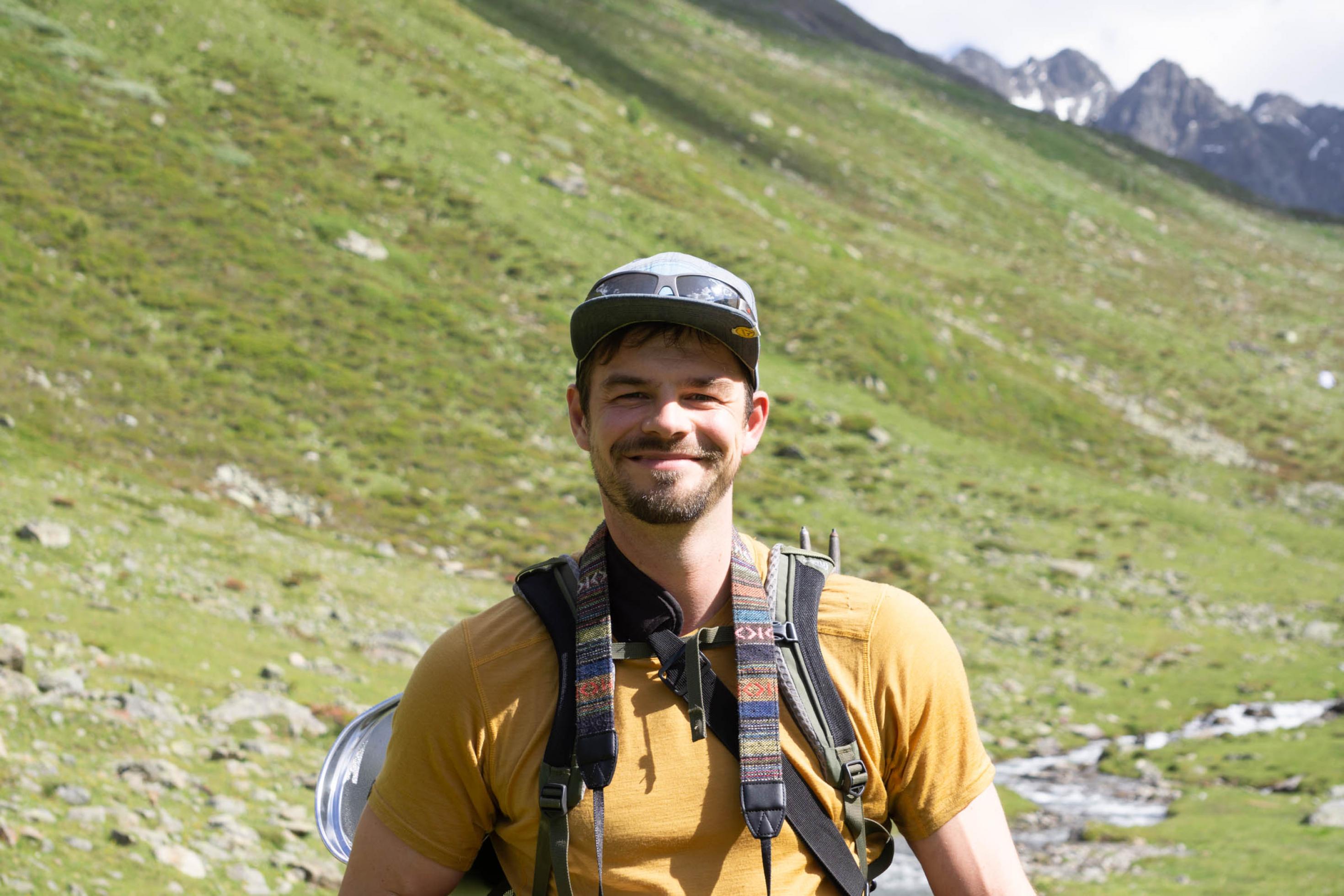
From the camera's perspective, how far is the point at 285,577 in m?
15.7

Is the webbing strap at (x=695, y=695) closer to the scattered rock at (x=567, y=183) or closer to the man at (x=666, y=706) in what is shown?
the man at (x=666, y=706)

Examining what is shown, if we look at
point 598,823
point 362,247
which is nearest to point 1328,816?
point 598,823

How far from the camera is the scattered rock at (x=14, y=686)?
938cm

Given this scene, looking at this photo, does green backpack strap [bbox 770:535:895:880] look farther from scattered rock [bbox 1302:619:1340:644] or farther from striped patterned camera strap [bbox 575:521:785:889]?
scattered rock [bbox 1302:619:1340:644]

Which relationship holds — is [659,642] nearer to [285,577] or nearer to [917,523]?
[285,577]

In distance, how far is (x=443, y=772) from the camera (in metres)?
3.21

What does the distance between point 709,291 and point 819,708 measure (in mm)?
1358

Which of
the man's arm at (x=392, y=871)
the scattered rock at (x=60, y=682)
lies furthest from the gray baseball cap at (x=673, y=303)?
the scattered rock at (x=60, y=682)

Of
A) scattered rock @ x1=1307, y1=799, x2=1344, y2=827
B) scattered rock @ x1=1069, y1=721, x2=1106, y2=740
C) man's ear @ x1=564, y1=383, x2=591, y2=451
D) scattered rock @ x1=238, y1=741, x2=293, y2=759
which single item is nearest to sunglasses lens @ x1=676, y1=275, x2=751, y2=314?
man's ear @ x1=564, y1=383, x2=591, y2=451

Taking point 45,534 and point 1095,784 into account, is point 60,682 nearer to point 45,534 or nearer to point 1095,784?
point 45,534

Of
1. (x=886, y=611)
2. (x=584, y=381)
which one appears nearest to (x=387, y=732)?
(x=584, y=381)

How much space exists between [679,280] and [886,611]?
4.11ft

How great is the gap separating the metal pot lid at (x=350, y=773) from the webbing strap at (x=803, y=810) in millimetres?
1215

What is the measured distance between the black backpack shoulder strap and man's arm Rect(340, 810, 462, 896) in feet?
1.28
